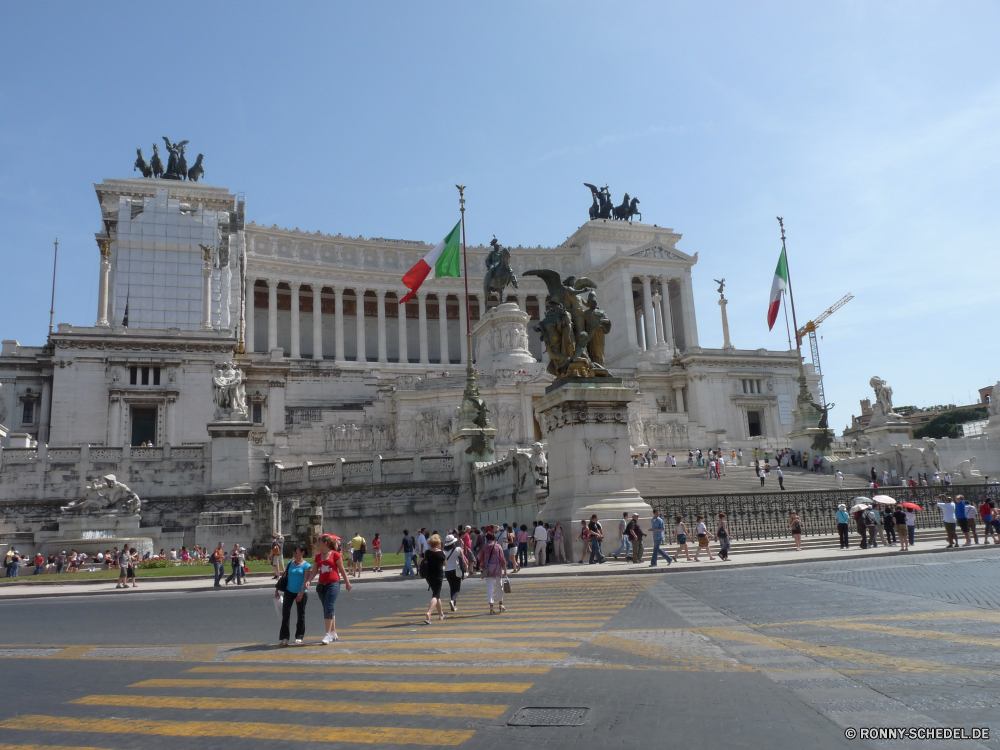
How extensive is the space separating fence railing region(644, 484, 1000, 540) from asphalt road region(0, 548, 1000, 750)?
9.82 metres

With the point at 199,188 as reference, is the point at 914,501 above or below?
below

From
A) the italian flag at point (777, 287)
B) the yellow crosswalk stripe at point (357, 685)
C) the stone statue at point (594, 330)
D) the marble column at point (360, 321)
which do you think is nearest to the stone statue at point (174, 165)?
the marble column at point (360, 321)

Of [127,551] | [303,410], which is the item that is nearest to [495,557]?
[127,551]

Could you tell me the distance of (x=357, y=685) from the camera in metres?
7.99

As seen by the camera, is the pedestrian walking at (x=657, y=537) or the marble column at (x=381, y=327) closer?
the pedestrian walking at (x=657, y=537)

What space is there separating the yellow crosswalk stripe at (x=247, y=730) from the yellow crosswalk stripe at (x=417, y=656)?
9.70ft

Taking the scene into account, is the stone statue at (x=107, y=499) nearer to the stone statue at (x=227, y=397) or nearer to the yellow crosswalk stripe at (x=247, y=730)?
the stone statue at (x=227, y=397)

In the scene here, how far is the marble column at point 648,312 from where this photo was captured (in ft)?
294

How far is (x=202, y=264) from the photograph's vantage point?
71.5m

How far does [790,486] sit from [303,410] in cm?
3819

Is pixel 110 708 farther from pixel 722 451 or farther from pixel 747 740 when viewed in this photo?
pixel 722 451

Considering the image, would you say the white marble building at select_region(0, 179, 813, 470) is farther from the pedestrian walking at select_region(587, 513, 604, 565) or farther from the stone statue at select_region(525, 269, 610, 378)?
the pedestrian walking at select_region(587, 513, 604, 565)

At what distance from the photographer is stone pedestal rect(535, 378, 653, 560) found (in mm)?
21562

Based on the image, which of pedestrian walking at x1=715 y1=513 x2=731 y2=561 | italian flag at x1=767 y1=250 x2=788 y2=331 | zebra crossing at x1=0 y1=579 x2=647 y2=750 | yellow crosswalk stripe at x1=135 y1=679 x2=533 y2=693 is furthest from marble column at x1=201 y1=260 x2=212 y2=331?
yellow crosswalk stripe at x1=135 y1=679 x2=533 y2=693
